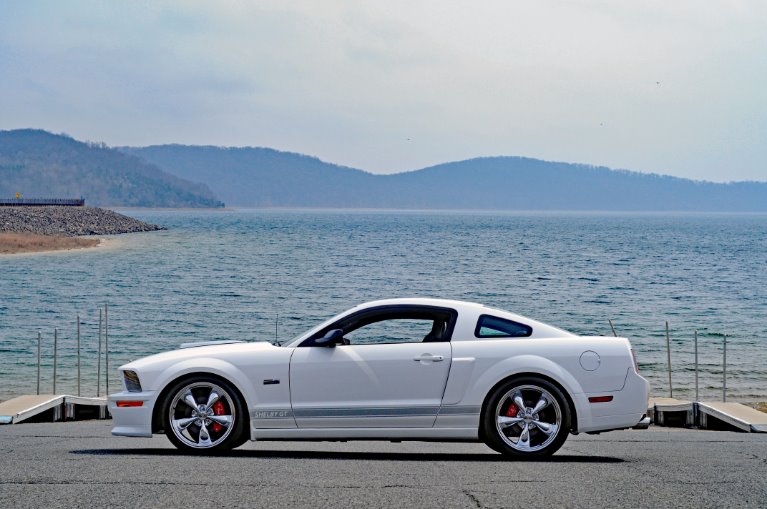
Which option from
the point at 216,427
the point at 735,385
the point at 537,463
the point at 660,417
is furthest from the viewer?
the point at 735,385

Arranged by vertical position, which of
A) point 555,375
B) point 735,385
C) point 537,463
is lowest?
point 735,385

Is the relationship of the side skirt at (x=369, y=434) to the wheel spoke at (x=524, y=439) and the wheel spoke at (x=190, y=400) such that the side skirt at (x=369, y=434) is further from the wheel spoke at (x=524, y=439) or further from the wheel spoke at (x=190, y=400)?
the wheel spoke at (x=190, y=400)

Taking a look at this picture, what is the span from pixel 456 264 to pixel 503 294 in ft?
97.2

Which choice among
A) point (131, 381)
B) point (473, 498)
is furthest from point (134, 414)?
point (473, 498)

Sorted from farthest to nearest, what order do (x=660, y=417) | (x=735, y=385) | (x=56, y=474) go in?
(x=735, y=385) < (x=660, y=417) < (x=56, y=474)

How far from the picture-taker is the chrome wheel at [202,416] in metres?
10.0

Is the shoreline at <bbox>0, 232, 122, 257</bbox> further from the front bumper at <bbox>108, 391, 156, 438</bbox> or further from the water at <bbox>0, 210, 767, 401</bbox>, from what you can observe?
the front bumper at <bbox>108, 391, 156, 438</bbox>

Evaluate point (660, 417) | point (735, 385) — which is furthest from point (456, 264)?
point (660, 417)

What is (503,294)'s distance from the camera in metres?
66.5

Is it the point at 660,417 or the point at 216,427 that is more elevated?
the point at 216,427

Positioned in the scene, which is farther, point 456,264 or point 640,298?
point 456,264

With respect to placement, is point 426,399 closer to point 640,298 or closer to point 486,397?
point 486,397

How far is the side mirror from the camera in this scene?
9953 millimetres

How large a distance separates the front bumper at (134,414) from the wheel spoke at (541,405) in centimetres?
337
